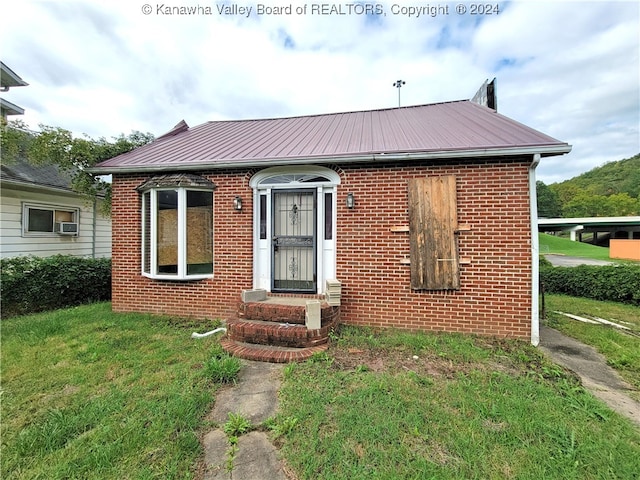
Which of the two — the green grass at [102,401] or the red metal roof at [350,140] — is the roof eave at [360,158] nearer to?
the red metal roof at [350,140]

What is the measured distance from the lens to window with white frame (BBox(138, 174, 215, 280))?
5.43 m

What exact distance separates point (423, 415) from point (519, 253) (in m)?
3.29

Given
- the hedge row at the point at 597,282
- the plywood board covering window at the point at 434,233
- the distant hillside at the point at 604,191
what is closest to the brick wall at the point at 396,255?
the plywood board covering window at the point at 434,233

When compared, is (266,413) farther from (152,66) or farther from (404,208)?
(152,66)

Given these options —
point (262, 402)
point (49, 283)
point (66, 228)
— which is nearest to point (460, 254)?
point (262, 402)

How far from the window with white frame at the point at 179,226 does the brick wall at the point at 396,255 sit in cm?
20

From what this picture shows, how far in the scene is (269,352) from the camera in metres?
3.87

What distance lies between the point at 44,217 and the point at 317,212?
9094mm

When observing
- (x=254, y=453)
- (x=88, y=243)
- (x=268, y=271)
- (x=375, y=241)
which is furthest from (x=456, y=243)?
(x=88, y=243)

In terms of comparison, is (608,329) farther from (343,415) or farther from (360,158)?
(343,415)

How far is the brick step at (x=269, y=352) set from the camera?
12.2 feet

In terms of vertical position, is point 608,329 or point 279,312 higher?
point 279,312

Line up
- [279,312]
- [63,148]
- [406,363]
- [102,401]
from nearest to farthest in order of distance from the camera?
[102,401], [406,363], [279,312], [63,148]

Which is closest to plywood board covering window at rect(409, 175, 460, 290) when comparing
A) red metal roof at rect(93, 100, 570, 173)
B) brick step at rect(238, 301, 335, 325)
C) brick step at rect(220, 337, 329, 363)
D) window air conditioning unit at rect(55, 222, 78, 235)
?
red metal roof at rect(93, 100, 570, 173)
